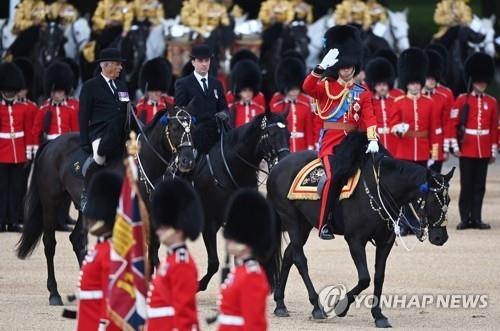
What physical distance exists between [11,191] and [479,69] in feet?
14.6

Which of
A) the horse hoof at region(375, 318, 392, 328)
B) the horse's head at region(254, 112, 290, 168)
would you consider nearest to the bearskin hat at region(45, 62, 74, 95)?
the horse's head at region(254, 112, 290, 168)

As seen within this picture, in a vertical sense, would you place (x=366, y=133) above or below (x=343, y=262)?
above

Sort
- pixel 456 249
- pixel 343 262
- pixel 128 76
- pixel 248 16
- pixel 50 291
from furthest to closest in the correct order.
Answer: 1. pixel 248 16
2. pixel 128 76
3. pixel 456 249
4. pixel 343 262
5. pixel 50 291

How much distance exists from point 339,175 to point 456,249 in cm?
360

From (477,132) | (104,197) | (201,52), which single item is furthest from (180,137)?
(477,132)

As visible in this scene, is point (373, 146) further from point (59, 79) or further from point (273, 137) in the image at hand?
point (59, 79)

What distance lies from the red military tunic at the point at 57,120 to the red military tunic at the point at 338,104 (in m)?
4.62

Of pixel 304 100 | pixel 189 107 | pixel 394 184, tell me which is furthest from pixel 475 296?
pixel 304 100

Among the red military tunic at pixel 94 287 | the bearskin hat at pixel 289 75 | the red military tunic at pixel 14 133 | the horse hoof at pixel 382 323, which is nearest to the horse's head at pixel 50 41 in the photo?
the bearskin hat at pixel 289 75

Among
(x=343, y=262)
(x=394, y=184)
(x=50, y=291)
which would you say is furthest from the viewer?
(x=343, y=262)

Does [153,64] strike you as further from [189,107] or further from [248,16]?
[248,16]

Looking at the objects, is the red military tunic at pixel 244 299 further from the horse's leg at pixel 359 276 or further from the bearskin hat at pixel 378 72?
the bearskin hat at pixel 378 72

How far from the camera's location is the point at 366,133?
9.96 meters

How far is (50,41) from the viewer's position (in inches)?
870
